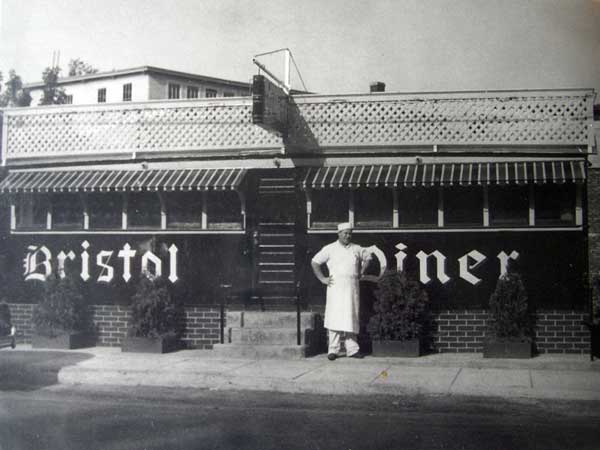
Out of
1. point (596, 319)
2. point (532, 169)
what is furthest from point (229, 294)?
point (596, 319)

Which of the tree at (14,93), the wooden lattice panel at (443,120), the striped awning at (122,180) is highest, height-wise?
the tree at (14,93)

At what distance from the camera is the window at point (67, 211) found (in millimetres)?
13859

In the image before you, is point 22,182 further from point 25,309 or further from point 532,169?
point 532,169

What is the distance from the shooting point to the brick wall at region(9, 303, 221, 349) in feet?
42.8

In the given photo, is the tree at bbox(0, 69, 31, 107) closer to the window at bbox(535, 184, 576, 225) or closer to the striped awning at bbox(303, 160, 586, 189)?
the striped awning at bbox(303, 160, 586, 189)

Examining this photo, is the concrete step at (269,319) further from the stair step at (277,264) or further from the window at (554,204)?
the window at (554,204)

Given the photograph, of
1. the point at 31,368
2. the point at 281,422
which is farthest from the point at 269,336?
the point at 281,422

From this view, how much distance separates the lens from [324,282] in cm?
1170

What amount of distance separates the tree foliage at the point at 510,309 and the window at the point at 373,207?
2.20 meters

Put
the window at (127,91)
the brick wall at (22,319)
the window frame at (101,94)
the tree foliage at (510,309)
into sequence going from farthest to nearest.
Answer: the window frame at (101,94)
the window at (127,91)
the brick wall at (22,319)
the tree foliage at (510,309)

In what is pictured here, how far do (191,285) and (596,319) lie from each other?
7.14 metres

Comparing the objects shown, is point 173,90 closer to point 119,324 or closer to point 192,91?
point 192,91

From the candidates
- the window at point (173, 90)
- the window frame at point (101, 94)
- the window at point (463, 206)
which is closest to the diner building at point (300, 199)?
the window at point (463, 206)

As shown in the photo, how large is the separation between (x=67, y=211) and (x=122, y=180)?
59.3 inches
